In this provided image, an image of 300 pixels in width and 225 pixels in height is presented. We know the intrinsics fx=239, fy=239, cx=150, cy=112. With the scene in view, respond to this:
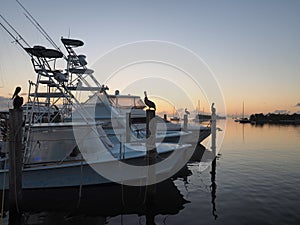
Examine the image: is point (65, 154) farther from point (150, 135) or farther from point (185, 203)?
point (185, 203)

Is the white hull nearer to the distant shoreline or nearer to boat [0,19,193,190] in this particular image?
boat [0,19,193,190]

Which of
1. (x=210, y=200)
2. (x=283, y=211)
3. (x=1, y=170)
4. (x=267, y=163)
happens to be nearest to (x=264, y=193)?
(x=283, y=211)

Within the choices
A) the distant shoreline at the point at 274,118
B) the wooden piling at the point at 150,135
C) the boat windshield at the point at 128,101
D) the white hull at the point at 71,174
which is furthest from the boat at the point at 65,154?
the distant shoreline at the point at 274,118

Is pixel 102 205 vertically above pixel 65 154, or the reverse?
pixel 65 154

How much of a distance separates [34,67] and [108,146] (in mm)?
4612

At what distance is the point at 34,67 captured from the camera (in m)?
10.1

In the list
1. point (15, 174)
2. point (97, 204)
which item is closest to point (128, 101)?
point (97, 204)

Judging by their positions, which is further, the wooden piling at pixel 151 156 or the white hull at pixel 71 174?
the white hull at pixel 71 174

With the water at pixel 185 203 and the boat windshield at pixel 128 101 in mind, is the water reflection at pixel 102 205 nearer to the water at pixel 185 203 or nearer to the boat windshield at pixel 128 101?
the water at pixel 185 203

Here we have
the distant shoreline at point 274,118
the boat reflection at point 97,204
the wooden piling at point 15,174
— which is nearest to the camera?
the wooden piling at point 15,174

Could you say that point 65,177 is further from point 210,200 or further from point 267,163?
point 267,163

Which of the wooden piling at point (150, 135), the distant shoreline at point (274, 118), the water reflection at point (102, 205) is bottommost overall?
the water reflection at point (102, 205)

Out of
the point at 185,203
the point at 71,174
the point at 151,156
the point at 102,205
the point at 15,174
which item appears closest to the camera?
the point at 15,174

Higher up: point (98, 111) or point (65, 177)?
point (98, 111)
